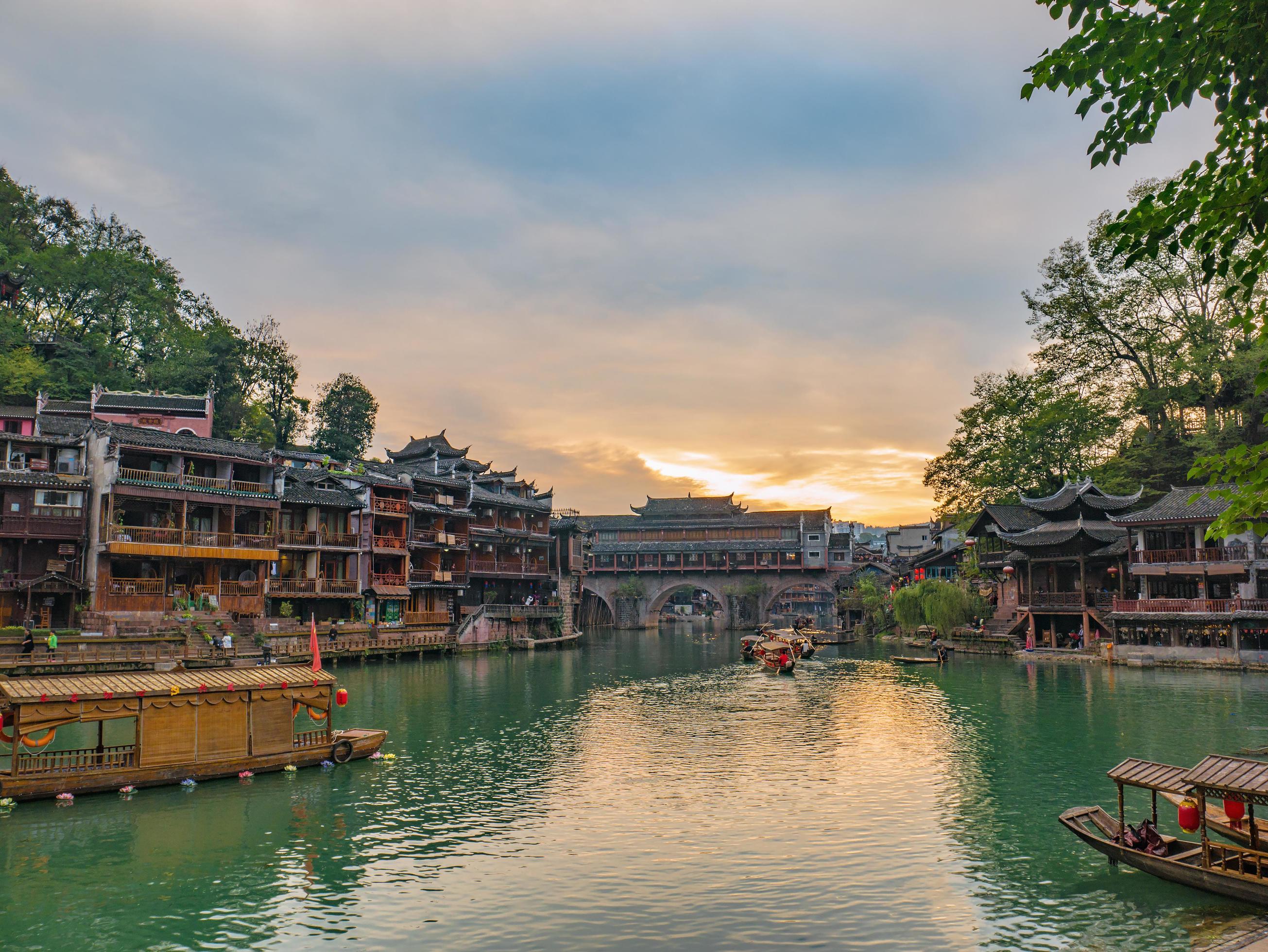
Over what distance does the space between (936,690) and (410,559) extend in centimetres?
3744

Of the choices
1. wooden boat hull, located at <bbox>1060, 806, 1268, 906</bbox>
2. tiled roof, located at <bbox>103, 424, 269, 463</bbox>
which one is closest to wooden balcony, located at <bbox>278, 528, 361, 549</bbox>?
tiled roof, located at <bbox>103, 424, 269, 463</bbox>

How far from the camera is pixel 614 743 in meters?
29.3

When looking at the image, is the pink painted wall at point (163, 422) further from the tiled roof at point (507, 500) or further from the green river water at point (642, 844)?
the green river water at point (642, 844)

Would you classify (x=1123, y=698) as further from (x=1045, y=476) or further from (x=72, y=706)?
(x=72, y=706)

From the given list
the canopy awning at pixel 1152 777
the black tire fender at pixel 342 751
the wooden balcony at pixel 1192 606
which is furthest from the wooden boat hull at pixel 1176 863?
the wooden balcony at pixel 1192 606

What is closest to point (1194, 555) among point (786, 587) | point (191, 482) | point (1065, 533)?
point (1065, 533)

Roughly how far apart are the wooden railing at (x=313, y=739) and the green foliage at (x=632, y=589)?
76.5m

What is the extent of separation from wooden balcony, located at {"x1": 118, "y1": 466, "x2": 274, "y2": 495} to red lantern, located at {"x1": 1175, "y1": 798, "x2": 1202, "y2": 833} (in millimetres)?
47603

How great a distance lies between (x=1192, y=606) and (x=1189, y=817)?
129ft

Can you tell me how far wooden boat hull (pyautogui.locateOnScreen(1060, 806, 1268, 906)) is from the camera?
1361 cm

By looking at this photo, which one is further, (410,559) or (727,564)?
(727,564)

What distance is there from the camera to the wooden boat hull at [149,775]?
2019 cm

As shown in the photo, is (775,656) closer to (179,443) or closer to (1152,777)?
(179,443)

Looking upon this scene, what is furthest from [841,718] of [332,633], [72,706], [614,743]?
[332,633]
